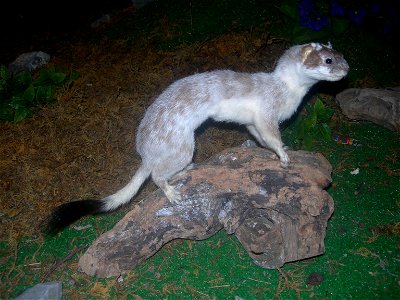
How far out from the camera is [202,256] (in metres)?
3.99

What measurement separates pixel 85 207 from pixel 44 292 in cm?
95

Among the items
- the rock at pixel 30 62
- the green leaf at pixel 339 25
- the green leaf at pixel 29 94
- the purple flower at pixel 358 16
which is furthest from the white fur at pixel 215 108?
the rock at pixel 30 62

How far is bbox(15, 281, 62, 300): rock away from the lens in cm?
343

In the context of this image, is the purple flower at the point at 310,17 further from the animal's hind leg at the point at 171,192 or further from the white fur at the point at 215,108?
the animal's hind leg at the point at 171,192

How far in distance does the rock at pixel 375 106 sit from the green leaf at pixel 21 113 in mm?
5475

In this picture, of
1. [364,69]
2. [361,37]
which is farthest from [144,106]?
[361,37]

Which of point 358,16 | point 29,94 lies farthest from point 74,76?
point 358,16

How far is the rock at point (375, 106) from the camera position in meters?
5.43

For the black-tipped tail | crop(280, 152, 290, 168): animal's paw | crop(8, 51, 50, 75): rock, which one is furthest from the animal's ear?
crop(8, 51, 50, 75): rock

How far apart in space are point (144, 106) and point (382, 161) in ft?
12.8

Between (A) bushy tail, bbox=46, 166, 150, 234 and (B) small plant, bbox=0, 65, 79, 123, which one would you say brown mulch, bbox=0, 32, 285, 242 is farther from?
(A) bushy tail, bbox=46, 166, 150, 234

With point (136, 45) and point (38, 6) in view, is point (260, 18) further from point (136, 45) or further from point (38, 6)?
point (38, 6)

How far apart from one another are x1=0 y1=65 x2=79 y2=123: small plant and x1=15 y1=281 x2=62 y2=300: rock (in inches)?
125

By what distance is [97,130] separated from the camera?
5445 mm
